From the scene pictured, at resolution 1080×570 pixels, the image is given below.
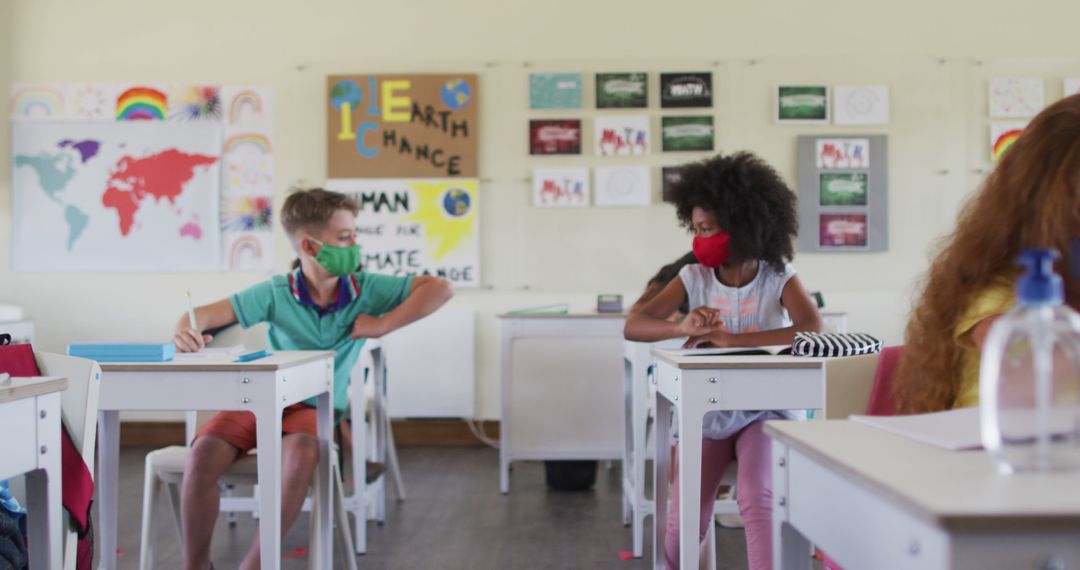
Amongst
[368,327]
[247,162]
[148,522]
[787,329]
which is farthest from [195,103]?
[787,329]

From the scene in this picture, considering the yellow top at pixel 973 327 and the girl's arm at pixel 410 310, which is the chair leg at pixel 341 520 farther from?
the yellow top at pixel 973 327

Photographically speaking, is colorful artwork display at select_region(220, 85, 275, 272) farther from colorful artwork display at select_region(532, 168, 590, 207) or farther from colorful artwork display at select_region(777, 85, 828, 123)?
colorful artwork display at select_region(777, 85, 828, 123)

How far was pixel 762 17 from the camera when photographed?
15.3ft

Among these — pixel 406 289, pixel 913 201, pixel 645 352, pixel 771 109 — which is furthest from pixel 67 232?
pixel 913 201

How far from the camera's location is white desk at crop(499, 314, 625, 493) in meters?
3.77

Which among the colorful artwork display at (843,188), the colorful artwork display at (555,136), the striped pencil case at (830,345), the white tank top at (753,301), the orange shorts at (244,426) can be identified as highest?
the colorful artwork display at (555,136)

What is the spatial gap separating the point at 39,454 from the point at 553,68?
11.8ft

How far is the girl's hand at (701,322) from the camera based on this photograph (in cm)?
234

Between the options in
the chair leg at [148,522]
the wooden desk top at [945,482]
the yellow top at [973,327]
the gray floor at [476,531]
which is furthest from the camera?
the gray floor at [476,531]

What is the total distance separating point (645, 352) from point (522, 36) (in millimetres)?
2293

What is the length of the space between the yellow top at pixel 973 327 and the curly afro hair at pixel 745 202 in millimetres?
1330

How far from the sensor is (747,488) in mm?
1939

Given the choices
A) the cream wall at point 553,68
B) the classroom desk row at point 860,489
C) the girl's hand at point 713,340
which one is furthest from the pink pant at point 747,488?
the cream wall at point 553,68

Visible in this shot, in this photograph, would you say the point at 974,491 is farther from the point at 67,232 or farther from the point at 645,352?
the point at 67,232
